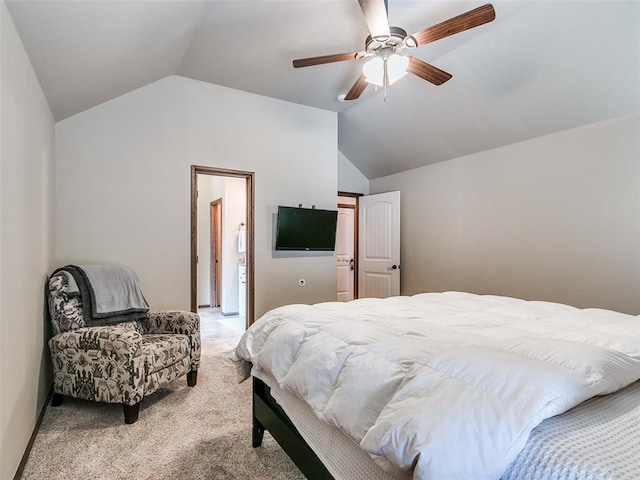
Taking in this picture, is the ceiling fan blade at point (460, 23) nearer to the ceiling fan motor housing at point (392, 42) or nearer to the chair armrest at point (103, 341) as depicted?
the ceiling fan motor housing at point (392, 42)

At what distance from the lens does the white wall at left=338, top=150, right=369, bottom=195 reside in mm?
5617

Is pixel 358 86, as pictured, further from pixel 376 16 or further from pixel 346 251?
pixel 346 251

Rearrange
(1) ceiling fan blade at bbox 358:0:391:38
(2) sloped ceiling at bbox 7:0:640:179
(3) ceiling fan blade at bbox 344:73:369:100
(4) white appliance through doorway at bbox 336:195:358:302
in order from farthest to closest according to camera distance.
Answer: (4) white appliance through doorway at bbox 336:195:358:302, (3) ceiling fan blade at bbox 344:73:369:100, (2) sloped ceiling at bbox 7:0:640:179, (1) ceiling fan blade at bbox 358:0:391:38

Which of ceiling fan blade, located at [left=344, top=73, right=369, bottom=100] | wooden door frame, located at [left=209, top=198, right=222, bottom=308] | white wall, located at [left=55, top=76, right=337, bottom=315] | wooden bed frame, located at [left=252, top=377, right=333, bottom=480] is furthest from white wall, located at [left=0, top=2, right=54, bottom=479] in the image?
wooden door frame, located at [left=209, top=198, right=222, bottom=308]

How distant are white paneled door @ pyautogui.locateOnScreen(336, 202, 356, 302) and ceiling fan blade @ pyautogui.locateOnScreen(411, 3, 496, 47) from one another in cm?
370

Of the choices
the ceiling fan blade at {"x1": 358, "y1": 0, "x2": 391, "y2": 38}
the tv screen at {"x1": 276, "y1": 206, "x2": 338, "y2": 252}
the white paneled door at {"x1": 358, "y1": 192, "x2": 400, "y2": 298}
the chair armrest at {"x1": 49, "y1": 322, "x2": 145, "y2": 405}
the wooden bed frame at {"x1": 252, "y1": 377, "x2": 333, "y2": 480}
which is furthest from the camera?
the white paneled door at {"x1": 358, "y1": 192, "x2": 400, "y2": 298}

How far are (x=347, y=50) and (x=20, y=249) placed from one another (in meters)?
2.84

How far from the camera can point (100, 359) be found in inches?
91.0

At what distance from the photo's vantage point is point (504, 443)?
29.0 inches

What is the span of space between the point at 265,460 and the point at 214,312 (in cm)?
445

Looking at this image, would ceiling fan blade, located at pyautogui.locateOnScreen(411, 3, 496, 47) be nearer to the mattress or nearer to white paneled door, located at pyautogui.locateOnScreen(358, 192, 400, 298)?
the mattress

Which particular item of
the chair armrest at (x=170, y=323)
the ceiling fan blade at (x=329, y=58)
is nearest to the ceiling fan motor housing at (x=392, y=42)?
the ceiling fan blade at (x=329, y=58)

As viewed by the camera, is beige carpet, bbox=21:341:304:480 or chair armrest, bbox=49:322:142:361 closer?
beige carpet, bbox=21:341:304:480

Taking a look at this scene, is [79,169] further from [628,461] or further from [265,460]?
[628,461]
